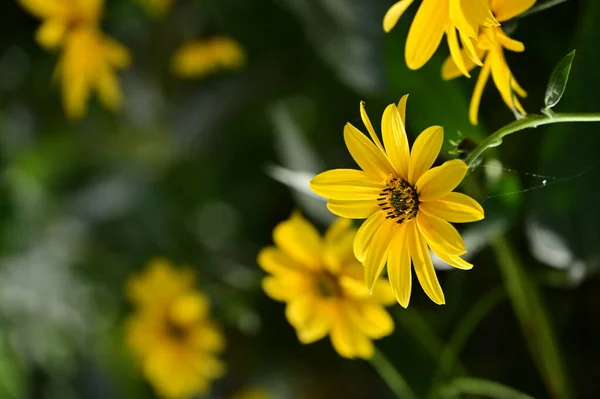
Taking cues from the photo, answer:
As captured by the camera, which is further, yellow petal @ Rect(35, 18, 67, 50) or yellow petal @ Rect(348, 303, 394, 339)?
yellow petal @ Rect(35, 18, 67, 50)

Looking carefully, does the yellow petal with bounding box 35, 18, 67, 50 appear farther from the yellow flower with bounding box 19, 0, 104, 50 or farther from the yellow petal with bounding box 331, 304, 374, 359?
the yellow petal with bounding box 331, 304, 374, 359

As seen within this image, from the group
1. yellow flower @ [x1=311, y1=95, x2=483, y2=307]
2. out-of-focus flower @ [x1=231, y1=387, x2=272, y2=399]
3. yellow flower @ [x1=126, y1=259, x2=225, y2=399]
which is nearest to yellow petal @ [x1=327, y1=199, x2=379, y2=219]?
yellow flower @ [x1=311, y1=95, x2=483, y2=307]

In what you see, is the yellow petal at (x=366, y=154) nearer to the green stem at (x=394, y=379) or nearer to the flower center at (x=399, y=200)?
the flower center at (x=399, y=200)

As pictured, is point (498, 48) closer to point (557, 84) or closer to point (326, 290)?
point (557, 84)

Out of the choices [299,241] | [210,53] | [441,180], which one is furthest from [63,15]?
[441,180]

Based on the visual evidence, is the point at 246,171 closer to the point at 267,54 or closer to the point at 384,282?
the point at 267,54

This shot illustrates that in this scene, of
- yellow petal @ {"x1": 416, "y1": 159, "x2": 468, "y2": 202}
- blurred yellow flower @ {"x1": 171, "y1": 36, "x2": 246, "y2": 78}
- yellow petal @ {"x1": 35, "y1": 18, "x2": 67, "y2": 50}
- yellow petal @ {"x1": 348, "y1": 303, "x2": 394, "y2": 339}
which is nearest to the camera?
yellow petal @ {"x1": 416, "y1": 159, "x2": 468, "y2": 202}

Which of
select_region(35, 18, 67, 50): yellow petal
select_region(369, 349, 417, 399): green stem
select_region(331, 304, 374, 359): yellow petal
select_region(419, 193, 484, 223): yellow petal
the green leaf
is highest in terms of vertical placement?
the green leaf

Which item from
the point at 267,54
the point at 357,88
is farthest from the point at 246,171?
the point at 357,88
